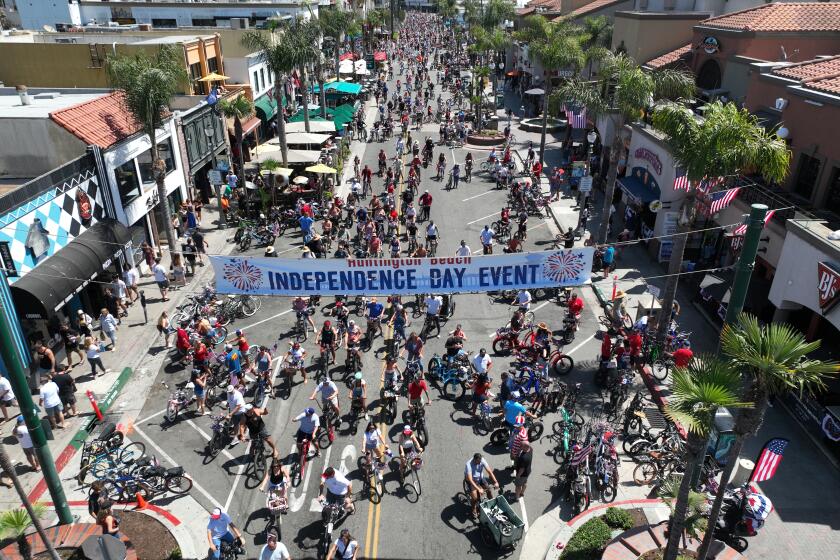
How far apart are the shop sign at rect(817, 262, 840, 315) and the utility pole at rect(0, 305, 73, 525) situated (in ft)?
63.0

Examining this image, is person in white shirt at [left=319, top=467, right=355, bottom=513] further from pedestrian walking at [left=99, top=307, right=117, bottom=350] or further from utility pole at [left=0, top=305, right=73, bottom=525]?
pedestrian walking at [left=99, top=307, right=117, bottom=350]

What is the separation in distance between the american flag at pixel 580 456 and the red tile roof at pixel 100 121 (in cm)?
2070

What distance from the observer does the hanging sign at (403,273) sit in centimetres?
1463

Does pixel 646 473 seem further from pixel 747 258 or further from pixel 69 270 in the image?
pixel 69 270

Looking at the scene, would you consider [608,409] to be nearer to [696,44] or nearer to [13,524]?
[13,524]

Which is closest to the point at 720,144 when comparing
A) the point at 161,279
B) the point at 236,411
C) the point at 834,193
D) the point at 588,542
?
the point at 834,193

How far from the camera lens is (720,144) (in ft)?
55.4

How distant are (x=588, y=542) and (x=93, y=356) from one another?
A: 51.1 feet

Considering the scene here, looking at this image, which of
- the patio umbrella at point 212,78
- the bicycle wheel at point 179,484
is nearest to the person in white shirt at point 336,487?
the bicycle wheel at point 179,484

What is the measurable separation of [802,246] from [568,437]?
9.22 m

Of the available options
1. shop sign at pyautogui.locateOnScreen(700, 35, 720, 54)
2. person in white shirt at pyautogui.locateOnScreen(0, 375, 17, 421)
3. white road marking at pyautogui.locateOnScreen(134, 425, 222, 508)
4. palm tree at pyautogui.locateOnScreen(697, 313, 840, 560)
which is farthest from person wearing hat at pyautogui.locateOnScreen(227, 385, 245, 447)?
shop sign at pyautogui.locateOnScreen(700, 35, 720, 54)

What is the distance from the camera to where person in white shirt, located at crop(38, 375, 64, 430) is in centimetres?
1624

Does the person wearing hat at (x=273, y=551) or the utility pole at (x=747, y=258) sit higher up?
the utility pole at (x=747, y=258)

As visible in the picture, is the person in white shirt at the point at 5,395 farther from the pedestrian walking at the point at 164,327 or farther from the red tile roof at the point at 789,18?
the red tile roof at the point at 789,18
